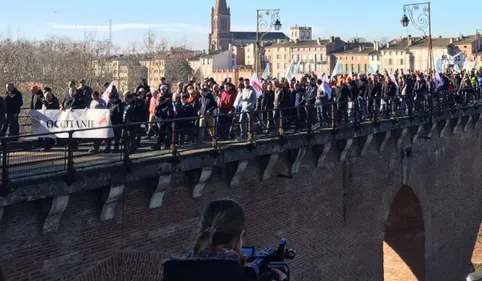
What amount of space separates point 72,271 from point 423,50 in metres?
114

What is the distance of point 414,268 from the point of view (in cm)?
2556

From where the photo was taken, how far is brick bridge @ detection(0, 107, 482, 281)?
10.6m

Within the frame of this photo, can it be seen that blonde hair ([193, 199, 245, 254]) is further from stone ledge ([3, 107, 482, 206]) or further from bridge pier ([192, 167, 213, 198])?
bridge pier ([192, 167, 213, 198])

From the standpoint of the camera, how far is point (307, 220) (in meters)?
17.7

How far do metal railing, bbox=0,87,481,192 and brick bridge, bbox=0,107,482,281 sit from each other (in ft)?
0.74

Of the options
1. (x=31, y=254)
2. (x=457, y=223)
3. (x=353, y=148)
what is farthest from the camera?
(x=457, y=223)

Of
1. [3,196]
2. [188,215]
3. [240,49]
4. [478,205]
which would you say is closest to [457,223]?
[478,205]

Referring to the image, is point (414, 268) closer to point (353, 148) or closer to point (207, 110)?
point (353, 148)

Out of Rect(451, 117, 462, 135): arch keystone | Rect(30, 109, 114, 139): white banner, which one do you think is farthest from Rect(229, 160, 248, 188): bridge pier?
Rect(451, 117, 462, 135): arch keystone

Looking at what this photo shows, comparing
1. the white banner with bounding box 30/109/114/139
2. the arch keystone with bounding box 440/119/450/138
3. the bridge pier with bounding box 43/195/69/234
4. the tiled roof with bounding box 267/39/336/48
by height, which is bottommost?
the bridge pier with bounding box 43/195/69/234

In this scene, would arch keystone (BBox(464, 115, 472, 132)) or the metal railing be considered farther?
arch keystone (BBox(464, 115, 472, 132))

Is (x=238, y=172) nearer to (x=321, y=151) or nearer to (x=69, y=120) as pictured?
(x=69, y=120)

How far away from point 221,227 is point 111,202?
24.9ft

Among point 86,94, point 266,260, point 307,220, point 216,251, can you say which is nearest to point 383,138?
point 307,220
